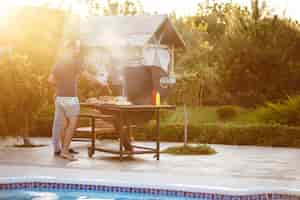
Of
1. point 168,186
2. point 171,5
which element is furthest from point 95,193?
point 171,5

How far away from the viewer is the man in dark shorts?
8453 millimetres

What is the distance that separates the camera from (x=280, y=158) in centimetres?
923

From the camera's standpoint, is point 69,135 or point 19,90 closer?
point 69,135

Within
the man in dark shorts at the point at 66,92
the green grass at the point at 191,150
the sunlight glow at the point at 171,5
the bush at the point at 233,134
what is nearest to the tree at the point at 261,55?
the sunlight glow at the point at 171,5

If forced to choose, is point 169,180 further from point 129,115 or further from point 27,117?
point 27,117

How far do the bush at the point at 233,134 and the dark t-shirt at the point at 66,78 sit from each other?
148 inches

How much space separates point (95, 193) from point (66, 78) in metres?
2.48

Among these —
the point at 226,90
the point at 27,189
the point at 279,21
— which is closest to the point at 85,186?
the point at 27,189

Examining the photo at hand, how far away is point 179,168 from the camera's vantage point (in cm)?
787

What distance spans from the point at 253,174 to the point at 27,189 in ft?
8.17

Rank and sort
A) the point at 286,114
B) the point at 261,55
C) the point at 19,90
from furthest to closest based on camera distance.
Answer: the point at 261,55
the point at 286,114
the point at 19,90

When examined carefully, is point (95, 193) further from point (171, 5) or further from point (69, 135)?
point (171, 5)

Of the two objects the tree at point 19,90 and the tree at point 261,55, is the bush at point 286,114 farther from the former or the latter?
the tree at point 261,55

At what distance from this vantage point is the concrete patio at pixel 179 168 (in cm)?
651
